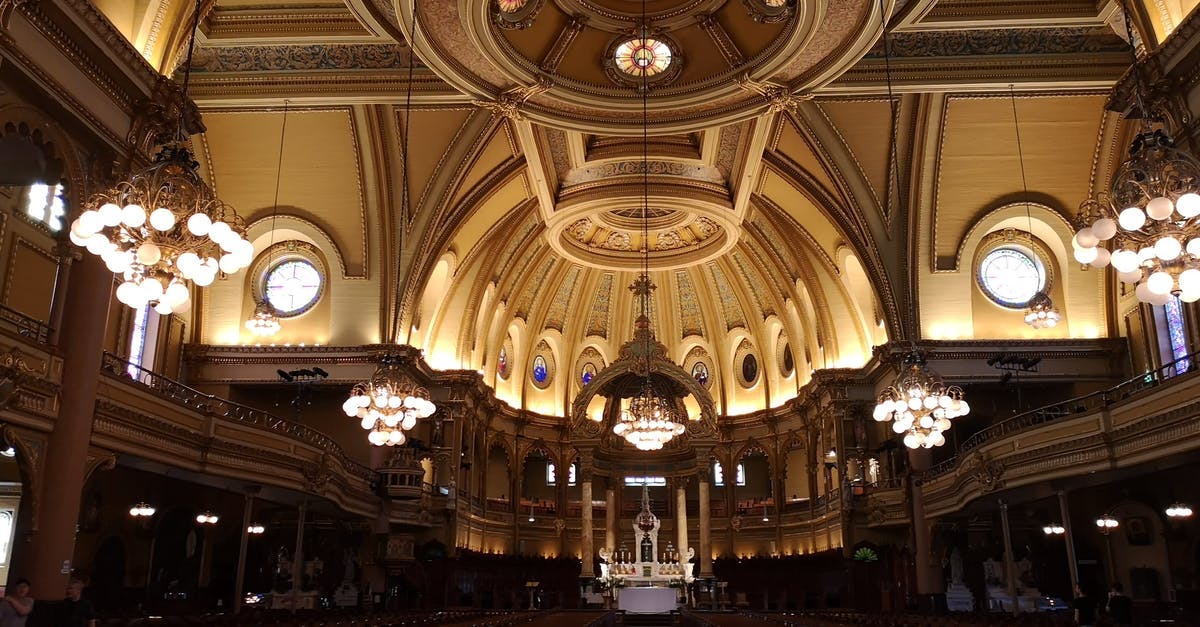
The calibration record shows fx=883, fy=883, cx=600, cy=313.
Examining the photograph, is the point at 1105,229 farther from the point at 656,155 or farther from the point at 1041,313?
the point at 656,155

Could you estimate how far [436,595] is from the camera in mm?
24641

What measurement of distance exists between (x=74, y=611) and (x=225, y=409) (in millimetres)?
7645

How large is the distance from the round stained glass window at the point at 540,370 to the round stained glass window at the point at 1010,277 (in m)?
15.9

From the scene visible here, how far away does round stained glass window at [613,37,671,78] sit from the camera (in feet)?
60.6

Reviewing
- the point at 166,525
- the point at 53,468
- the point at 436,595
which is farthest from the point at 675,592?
the point at 53,468

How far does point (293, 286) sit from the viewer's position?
79.9 feet

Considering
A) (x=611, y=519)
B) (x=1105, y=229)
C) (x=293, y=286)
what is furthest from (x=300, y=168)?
(x=1105, y=229)

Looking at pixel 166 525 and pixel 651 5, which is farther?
pixel 166 525

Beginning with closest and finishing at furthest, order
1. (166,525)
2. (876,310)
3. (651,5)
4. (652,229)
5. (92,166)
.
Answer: (92,166) < (651,5) < (166,525) < (876,310) < (652,229)

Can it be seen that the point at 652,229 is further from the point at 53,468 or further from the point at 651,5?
the point at 53,468

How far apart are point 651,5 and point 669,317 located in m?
16.9

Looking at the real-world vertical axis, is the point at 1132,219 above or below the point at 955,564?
above

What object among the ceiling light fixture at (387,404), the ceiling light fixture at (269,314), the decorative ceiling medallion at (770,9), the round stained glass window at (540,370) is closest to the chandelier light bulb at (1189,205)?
the decorative ceiling medallion at (770,9)

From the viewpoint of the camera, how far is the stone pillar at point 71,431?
10.8m
